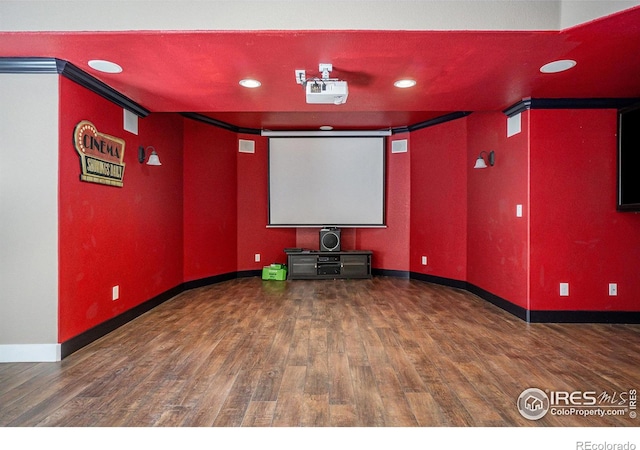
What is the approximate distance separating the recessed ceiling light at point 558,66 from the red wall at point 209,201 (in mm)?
4568

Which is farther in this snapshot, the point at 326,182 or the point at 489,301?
the point at 326,182

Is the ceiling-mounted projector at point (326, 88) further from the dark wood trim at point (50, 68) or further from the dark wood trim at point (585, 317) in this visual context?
the dark wood trim at point (585, 317)

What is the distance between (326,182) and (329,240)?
104 centimetres

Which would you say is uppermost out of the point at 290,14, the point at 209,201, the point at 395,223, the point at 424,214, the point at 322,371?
the point at 290,14

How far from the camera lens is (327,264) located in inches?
251

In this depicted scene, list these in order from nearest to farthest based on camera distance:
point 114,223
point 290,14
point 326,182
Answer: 1. point 290,14
2. point 114,223
3. point 326,182

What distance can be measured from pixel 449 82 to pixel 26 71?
11.0ft

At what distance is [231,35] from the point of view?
236cm

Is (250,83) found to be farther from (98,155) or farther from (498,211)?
(498,211)

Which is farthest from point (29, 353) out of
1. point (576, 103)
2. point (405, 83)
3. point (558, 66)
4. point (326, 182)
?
point (576, 103)

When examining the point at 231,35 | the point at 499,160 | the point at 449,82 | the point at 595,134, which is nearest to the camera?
the point at 231,35

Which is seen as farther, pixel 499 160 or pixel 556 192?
pixel 499 160

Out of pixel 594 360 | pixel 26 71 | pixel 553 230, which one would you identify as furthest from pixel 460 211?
pixel 26 71
